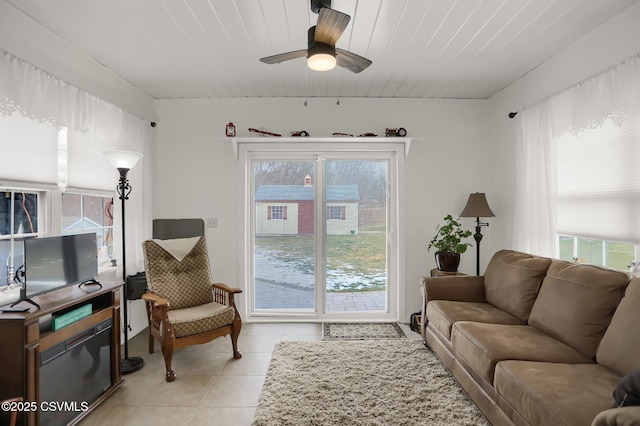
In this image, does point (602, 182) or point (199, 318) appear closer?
point (602, 182)

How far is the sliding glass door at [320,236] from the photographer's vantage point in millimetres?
3912

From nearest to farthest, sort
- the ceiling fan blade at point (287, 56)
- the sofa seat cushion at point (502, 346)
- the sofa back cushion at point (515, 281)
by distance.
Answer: the sofa seat cushion at point (502, 346) < the ceiling fan blade at point (287, 56) < the sofa back cushion at point (515, 281)

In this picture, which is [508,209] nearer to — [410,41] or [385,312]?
[385,312]

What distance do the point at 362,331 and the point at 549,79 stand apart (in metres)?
2.97

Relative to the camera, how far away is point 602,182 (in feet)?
8.02

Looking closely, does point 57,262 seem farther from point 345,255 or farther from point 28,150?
point 345,255


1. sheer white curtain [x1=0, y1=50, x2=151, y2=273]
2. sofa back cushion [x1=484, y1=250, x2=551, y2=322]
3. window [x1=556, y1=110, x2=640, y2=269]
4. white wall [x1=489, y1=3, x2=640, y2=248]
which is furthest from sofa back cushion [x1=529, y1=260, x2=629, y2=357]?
sheer white curtain [x1=0, y1=50, x2=151, y2=273]

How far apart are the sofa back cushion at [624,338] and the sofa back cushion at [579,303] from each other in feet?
0.20

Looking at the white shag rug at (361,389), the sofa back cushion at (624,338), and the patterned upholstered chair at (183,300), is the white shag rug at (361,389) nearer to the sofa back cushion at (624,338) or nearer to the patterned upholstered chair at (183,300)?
the patterned upholstered chair at (183,300)

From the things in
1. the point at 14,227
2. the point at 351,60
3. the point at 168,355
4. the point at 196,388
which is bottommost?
the point at 196,388

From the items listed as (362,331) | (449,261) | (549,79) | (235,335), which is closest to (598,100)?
(549,79)

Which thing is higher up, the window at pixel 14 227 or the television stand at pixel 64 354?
the window at pixel 14 227
